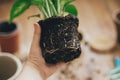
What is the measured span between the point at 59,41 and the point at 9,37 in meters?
0.58

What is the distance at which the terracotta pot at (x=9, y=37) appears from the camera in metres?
1.31

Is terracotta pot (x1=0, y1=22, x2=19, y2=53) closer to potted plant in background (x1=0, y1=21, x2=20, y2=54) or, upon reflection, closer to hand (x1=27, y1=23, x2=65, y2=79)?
potted plant in background (x1=0, y1=21, x2=20, y2=54)

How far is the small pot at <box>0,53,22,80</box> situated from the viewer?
839 mm

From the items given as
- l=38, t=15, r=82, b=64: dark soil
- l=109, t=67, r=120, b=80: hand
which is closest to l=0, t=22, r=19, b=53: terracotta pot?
l=109, t=67, r=120, b=80: hand

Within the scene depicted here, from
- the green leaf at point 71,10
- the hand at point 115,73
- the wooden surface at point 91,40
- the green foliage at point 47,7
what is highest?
the green foliage at point 47,7

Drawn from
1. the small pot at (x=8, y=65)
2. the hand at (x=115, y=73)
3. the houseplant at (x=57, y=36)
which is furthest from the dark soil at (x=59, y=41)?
the hand at (x=115, y=73)

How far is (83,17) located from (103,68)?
1.71 feet

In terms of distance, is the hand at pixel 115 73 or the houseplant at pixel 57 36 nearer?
the houseplant at pixel 57 36

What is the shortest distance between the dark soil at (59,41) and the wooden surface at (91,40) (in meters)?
0.52

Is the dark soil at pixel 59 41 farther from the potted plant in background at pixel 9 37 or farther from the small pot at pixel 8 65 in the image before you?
the potted plant in background at pixel 9 37

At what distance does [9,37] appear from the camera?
1.31 m

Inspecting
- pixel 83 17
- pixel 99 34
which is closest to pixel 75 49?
pixel 99 34

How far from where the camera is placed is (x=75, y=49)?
0.78 meters

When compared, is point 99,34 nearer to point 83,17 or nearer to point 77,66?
point 83,17
